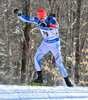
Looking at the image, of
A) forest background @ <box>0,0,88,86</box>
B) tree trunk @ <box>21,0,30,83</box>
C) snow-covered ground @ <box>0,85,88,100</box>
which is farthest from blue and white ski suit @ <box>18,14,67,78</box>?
tree trunk @ <box>21,0,30,83</box>

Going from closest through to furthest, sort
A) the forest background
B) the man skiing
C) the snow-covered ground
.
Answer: the snow-covered ground → the man skiing → the forest background

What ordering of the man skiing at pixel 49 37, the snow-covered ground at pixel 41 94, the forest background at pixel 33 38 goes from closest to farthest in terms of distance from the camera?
1. the snow-covered ground at pixel 41 94
2. the man skiing at pixel 49 37
3. the forest background at pixel 33 38

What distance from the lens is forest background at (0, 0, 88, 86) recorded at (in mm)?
3684

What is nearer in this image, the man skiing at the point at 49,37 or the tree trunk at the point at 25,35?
the man skiing at the point at 49,37

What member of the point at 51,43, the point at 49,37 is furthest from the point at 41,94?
the point at 49,37

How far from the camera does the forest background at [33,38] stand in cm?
368

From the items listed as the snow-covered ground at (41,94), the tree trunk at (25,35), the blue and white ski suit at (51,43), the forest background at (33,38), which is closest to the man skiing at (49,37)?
the blue and white ski suit at (51,43)

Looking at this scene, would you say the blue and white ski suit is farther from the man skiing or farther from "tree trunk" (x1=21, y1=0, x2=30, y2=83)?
"tree trunk" (x1=21, y1=0, x2=30, y2=83)

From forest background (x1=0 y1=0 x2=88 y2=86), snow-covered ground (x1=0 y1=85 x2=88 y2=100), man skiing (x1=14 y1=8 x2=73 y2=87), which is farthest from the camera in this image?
forest background (x1=0 y1=0 x2=88 y2=86)

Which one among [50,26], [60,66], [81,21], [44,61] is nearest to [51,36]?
[50,26]

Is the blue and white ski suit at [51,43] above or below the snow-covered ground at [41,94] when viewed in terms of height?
above

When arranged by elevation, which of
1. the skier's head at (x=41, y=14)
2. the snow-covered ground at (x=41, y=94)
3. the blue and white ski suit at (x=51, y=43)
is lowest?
the snow-covered ground at (x=41, y=94)

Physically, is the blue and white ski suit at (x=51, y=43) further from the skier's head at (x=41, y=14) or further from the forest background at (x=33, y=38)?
the forest background at (x=33, y=38)

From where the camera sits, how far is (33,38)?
12.4ft
